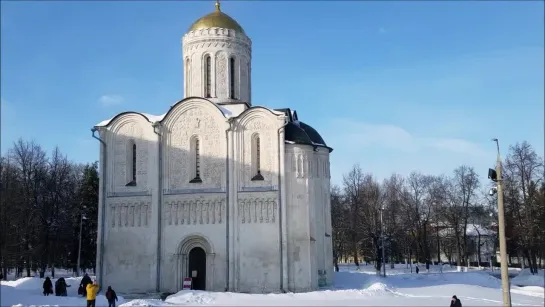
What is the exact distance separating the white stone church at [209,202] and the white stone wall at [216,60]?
4.37 ft

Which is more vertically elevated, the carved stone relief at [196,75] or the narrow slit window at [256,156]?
the carved stone relief at [196,75]

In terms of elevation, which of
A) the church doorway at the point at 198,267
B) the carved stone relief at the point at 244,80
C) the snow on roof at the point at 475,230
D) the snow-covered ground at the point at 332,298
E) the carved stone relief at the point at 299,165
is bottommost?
the snow-covered ground at the point at 332,298

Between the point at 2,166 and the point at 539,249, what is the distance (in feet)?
113

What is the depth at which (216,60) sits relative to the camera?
27328mm

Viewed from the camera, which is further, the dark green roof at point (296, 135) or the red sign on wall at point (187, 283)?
the dark green roof at point (296, 135)

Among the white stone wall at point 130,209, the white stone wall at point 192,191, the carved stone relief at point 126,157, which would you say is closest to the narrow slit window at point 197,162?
the white stone wall at point 192,191

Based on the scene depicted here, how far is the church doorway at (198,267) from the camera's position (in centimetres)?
2414

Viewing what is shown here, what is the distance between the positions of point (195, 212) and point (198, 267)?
2.37 metres

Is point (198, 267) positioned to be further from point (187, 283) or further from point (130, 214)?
point (130, 214)

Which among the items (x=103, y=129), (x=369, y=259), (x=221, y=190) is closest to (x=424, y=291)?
(x=221, y=190)

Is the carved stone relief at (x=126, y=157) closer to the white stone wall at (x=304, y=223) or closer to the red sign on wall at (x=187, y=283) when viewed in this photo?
the red sign on wall at (x=187, y=283)

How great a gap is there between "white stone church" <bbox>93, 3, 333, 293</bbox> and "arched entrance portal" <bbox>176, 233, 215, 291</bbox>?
0.14ft

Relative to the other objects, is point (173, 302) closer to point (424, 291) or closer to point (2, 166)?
point (424, 291)

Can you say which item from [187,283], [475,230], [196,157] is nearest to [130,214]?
[196,157]
